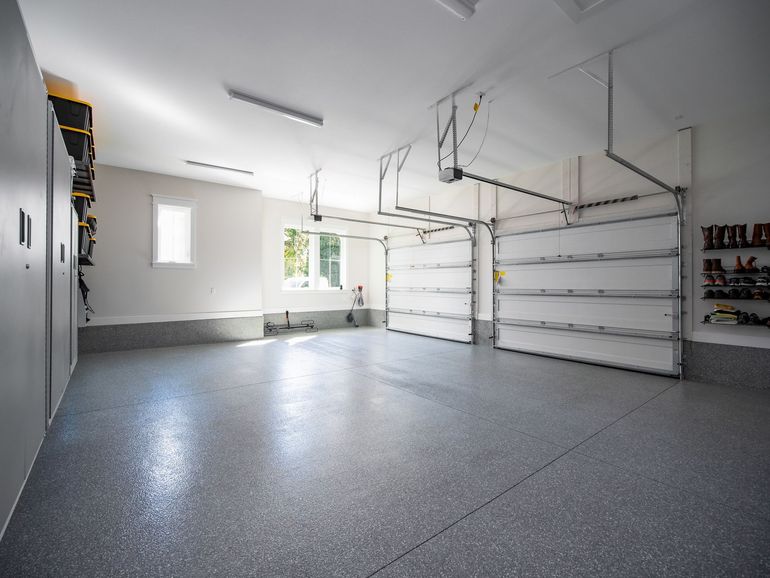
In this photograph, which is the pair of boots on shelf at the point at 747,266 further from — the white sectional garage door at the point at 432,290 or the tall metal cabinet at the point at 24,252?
Result: the tall metal cabinet at the point at 24,252

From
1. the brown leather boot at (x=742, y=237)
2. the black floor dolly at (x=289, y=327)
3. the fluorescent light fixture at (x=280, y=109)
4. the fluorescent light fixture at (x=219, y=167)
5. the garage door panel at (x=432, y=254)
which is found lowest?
the black floor dolly at (x=289, y=327)

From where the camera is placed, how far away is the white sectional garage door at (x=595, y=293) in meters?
4.79

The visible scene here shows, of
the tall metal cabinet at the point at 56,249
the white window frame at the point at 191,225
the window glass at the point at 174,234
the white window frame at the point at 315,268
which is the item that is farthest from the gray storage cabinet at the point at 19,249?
the white window frame at the point at 315,268

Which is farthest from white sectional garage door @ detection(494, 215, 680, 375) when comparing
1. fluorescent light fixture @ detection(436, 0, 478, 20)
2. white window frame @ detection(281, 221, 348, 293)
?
white window frame @ detection(281, 221, 348, 293)

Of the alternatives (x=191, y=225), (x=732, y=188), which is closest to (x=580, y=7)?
(x=732, y=188)

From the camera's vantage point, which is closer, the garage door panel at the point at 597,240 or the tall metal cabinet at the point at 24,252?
the tall metal cabinet at the point at 24,252

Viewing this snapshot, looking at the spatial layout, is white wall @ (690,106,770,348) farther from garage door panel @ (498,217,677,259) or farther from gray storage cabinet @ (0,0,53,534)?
gray storage cabinet @ (0,0,53,534)

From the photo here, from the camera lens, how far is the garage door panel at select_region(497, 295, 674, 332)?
4.83 meters

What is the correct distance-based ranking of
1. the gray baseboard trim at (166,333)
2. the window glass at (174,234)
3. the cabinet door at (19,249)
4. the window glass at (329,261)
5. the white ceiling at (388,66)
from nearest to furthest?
the cabinet door at (19,249) < the white ceiling at (388,66) < the gray baseboard trim at (166,333) < the window glass at (174,234) < the window glass at (329,261)

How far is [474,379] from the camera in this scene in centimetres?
455

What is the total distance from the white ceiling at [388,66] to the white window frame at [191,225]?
1.52 m

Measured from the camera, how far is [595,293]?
5438mm

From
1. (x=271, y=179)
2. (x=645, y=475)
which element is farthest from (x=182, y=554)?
(x=271, y=179)

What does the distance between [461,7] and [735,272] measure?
14.3ft
